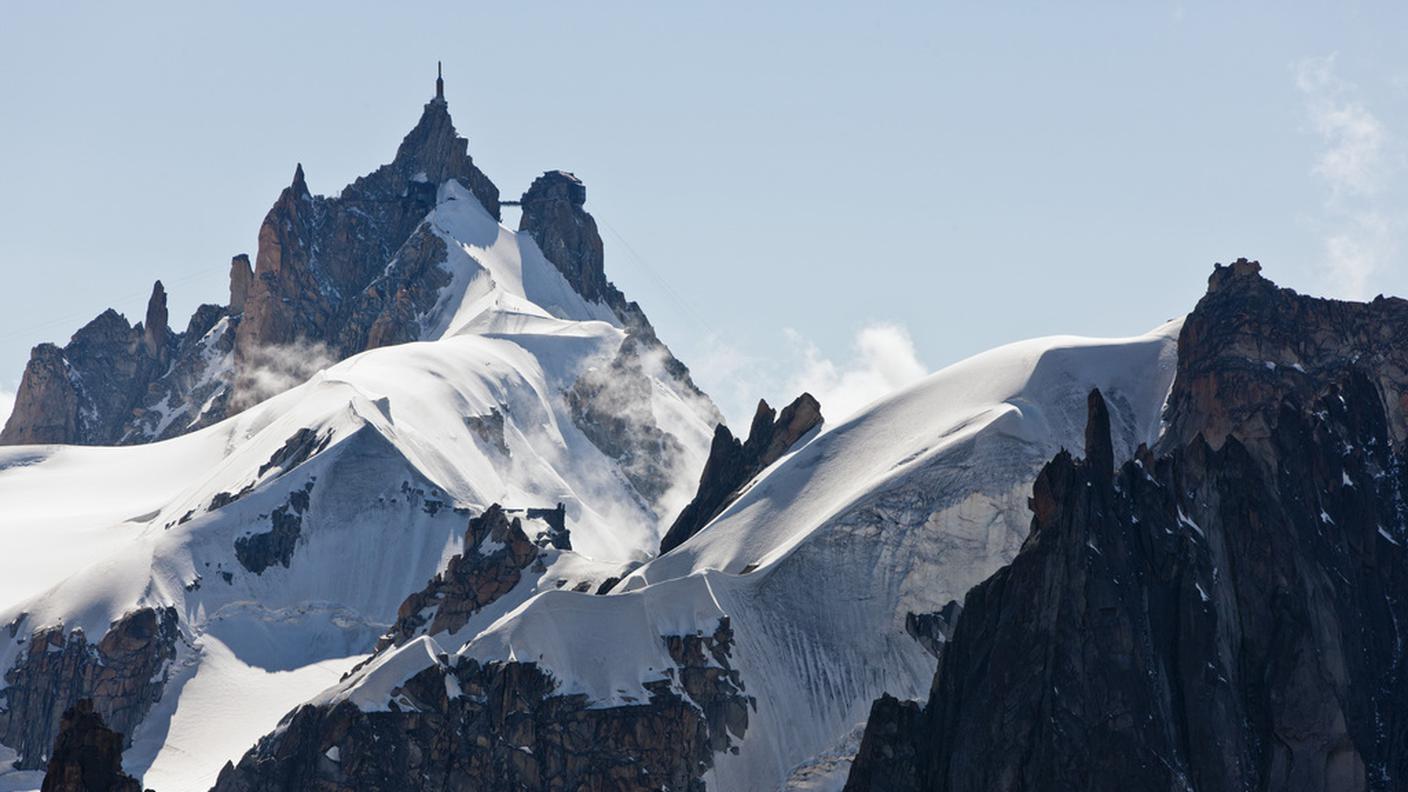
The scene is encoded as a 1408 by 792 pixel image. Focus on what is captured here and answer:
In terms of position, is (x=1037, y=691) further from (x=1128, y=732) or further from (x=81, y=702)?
(x=81, y=702)

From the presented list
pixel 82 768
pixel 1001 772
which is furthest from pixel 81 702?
pixel 1001 772

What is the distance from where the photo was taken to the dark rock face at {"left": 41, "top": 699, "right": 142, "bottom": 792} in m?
156

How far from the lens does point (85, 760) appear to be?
15688cm

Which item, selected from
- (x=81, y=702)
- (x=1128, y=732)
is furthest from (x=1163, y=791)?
(x=81, y=702)

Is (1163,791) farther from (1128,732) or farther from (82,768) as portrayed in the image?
(82,768)

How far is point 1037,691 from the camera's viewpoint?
7840 inches

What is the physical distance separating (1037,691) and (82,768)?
228 ft

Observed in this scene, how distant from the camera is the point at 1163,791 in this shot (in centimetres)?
19350

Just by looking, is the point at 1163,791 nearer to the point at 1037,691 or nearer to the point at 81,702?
the point at 1037,691

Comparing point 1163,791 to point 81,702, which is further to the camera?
point 1163,791

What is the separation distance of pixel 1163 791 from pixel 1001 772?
1069cm

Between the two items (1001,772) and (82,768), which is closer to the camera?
(82,768)

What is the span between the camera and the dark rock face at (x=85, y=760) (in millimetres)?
155625

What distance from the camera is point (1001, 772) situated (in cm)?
19650
